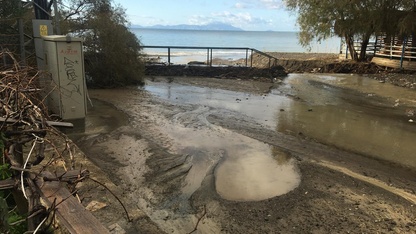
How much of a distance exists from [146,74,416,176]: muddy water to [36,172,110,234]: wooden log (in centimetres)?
298

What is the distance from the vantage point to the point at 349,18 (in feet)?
72.4

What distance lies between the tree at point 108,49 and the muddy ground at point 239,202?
5.03 m

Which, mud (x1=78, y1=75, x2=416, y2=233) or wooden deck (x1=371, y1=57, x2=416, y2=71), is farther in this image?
wooden deck (x1=371, y1=57, x2=416, y2=71)

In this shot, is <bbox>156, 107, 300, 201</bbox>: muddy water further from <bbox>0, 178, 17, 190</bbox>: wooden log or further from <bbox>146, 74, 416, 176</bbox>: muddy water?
<bbox>0, 178, 17, 190</bbox>: wooden log

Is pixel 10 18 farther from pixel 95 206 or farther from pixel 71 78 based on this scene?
pixel 95 206

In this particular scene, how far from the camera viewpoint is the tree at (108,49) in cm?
1353

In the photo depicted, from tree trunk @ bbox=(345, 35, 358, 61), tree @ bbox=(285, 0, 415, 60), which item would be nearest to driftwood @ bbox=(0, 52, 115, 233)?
tree @ bbox=(285, 0, 415, 60)

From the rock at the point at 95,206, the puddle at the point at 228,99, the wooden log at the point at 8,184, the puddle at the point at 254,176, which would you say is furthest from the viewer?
the puddle at the point at 228,99

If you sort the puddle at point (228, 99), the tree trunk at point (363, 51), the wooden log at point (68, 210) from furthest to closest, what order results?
the tree trunk at point (363, 51)
the puddle at point (228, 99)
the wooden log at point (68, 210)

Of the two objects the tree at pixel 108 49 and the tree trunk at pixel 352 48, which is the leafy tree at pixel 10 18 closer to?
the tree at pixel 108 49

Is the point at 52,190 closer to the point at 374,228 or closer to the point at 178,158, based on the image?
the point at 374,228

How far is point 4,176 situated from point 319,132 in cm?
705

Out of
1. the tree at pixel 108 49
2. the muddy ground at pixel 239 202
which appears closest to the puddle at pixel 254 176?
the muddy ground at pixel 239 202

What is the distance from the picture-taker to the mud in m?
4.47
